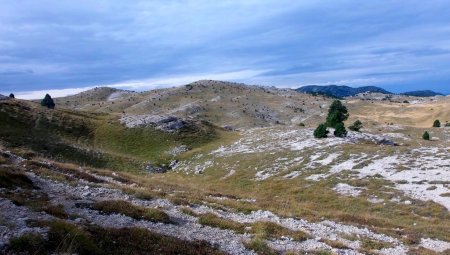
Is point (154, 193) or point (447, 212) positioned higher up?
point (154, 193)

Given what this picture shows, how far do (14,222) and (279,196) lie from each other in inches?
1223

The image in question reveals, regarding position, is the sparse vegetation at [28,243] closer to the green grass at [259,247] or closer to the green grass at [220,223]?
the green grass at [259,247]

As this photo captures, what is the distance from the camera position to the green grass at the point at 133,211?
19484 mm

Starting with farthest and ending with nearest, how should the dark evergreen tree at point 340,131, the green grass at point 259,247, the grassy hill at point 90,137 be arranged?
the dark evergreen tree at point 340,131, the grassy hill at point 90,137, the green grass at point 259,247

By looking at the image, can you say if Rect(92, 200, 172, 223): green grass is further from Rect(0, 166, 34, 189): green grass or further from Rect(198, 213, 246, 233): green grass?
Rect(0, 166, 34, 189): green grass

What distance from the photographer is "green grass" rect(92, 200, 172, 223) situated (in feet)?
63.9

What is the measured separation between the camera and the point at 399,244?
2212 centimetres

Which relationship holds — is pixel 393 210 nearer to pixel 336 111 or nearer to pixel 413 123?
pixel 336 111

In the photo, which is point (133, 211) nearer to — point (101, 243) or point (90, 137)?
point (101, 243)

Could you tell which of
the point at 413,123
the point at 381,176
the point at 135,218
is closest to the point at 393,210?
the point at 381,176

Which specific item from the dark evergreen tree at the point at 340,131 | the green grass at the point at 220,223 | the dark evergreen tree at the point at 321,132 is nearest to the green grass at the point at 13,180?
the green grass at the point at 220,223

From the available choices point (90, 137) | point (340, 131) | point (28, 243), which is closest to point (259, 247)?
point (28, 243)

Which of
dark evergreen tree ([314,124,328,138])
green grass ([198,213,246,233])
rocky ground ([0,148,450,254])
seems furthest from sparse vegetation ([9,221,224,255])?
dark evergreen tree ([314,124,328,138])

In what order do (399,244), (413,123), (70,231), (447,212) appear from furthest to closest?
(413,123)
(447,212)
(399,244)
(70,231)
